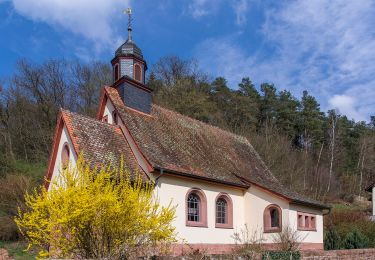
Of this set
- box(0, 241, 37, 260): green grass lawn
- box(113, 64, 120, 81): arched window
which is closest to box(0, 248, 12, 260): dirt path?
box(0, 241, 37, 260): green grass lawn

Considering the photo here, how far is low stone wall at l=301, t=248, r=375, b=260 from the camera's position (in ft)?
40.5

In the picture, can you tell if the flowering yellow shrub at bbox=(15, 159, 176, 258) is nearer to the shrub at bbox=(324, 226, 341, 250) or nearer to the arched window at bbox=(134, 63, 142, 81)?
the arched window at bbox=(134, 63, 142, 81)

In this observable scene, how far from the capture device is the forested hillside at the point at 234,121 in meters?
40.0

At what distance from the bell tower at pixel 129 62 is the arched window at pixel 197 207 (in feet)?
22.0

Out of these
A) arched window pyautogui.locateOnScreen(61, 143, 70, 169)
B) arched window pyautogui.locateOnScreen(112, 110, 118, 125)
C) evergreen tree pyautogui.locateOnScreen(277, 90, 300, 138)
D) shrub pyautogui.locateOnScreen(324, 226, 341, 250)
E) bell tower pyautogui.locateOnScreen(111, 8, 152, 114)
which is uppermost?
evergreen tree pyautogui.locateOnScreen(277, 90, 300, 138)

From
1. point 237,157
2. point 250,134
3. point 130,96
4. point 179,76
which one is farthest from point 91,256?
point 179,76

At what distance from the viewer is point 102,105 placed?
70.6ft

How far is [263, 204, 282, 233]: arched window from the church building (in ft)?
0.16

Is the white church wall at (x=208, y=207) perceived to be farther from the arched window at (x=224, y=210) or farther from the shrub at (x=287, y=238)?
the shrub at (x=287, y=238)

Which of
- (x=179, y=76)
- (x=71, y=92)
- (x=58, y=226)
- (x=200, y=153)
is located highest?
(x=179, y=76)

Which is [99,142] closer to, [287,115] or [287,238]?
[287,238]

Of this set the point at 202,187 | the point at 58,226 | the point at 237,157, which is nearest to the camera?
the point at 58,226

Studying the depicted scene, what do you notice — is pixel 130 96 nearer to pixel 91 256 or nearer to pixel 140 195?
pixel 140 195

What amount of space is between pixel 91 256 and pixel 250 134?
110ft
